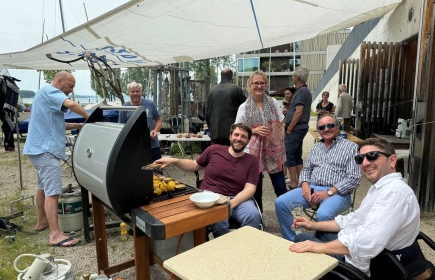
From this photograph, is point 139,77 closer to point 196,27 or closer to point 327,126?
→ point 196,27

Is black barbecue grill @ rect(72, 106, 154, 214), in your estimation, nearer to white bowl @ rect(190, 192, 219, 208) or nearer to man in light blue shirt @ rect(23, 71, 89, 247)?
white bowl @ rect(190, 192, 219, 208)

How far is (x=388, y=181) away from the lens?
4.85ft

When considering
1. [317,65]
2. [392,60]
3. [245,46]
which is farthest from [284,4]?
[317,65]

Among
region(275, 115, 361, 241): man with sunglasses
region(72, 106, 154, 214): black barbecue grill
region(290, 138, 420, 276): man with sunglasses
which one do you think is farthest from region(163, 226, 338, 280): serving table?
region(275, 115, 361, 241): man with sunglasses

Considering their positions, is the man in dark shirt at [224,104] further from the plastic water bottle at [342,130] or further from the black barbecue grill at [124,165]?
the black barbecue grill at [124,165]

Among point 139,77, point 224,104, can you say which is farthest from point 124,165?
point 139,77

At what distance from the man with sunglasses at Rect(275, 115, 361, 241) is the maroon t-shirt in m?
0.37

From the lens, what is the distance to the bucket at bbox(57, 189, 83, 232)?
3.13 metres

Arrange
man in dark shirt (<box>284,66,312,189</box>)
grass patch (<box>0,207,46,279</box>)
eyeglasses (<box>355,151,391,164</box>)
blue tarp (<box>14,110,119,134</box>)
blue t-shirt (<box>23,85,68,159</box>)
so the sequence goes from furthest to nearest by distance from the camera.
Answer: blue tarp (<box>14,110,119,134</box>) → man in dark shirt (<box>284,66,312,189</box>) → blue t-shirt (<box>23,85,68,159</box>) → grass patch (<box>0,207,46,279</box>) → eyeglasses (<box>355,151,391,164</box>)

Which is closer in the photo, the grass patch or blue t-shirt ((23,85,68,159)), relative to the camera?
the grass patch

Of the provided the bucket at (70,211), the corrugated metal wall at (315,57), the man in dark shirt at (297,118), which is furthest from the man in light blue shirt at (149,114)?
the corrugated metal wall at (315,57)

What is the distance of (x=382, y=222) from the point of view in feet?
4.46

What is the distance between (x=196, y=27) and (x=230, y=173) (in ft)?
6.92

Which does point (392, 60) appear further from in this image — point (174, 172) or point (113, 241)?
point (113, 241)
